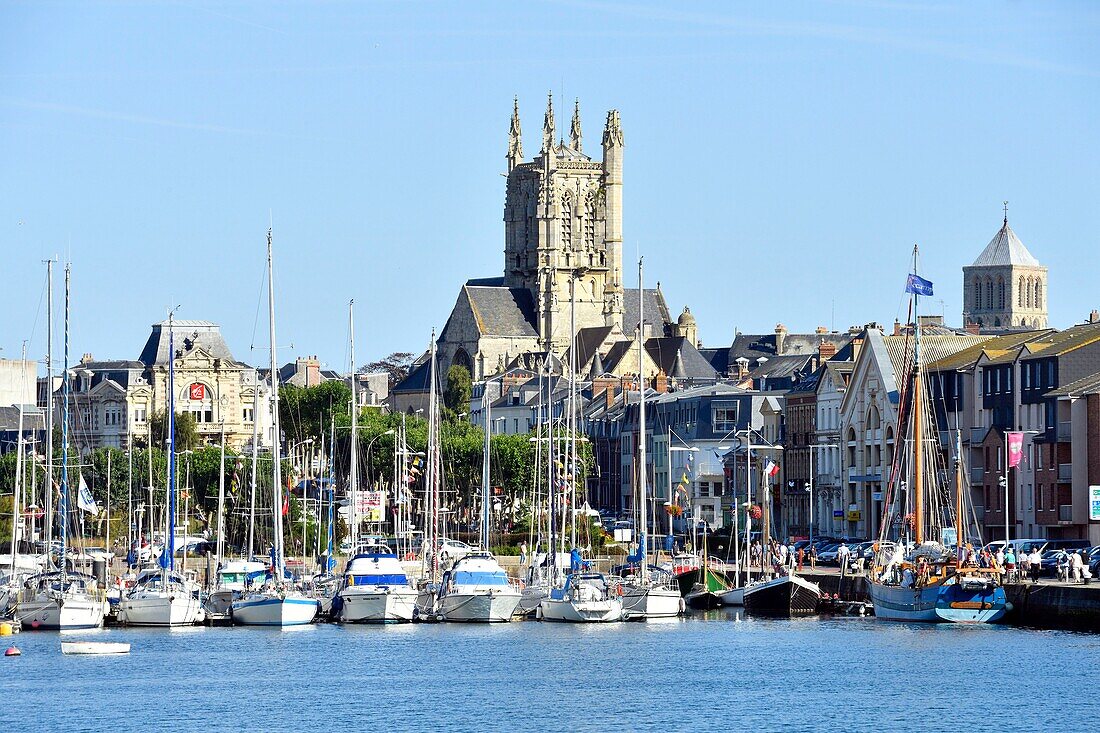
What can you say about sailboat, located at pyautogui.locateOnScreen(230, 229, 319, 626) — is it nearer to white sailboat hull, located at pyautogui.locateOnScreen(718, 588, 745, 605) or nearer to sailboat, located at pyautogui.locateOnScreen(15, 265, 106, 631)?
sailboat, located at pyautogui.locateOnScreen(15, 265, 106, 631)

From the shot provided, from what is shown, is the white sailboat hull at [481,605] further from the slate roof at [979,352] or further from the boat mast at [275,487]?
the slate roof at [979,352]

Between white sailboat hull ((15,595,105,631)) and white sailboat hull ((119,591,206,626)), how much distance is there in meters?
1.87

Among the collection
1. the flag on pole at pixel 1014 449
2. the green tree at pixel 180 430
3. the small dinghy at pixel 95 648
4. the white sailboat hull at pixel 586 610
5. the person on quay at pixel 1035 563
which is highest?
the green tree at pixel 180 430

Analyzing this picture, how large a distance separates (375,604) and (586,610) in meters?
7.56

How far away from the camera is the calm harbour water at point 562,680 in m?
58.0

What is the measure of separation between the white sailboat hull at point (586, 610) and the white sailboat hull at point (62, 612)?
1623 cm

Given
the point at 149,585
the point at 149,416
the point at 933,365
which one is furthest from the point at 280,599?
the point at 149,416

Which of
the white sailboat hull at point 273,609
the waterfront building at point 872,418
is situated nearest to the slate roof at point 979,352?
the waterfront building at point 872,418

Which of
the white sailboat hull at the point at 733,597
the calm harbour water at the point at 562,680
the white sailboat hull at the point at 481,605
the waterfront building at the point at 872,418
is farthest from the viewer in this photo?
the waterfront building at the point at 872,418

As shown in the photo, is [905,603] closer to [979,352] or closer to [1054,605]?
[1054,605]

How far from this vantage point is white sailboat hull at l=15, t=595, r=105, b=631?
264 ft

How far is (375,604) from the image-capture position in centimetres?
8531

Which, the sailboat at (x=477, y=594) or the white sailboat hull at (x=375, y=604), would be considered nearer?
the white sailboat hull at (x=375, y=604)

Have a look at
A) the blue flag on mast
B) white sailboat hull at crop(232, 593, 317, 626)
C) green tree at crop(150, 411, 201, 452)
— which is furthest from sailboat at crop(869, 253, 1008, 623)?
green tree at crop(150, 411, 201, 452)
